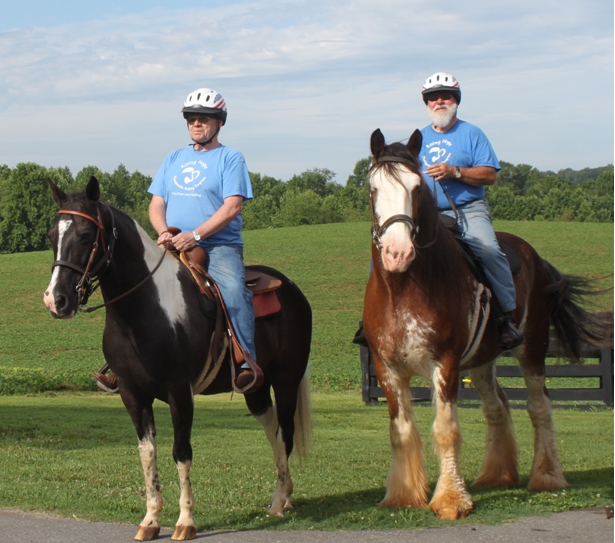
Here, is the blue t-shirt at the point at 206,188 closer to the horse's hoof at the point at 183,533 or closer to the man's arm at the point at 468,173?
the man's arm at the point at 468,173

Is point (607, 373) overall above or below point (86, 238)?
below

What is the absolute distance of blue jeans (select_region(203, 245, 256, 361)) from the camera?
22.2 ft

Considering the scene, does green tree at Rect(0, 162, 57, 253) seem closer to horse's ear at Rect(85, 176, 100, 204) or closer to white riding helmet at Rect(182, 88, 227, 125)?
white riding helmet at Rect(182, 88, 227, 125)

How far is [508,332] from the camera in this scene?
7.52 metres

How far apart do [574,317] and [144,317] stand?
4819 millimetres

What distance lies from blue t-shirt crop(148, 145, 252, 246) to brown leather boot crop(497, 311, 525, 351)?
2.40m

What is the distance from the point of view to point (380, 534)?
6.20 metres

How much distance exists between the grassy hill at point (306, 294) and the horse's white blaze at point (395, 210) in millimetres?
17509

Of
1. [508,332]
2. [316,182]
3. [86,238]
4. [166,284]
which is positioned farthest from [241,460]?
[316,182]

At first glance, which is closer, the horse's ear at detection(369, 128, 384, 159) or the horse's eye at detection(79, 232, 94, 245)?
the horse's eye at detection(79, 232, 94, 245)

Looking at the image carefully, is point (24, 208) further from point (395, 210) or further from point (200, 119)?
point (395, 210)

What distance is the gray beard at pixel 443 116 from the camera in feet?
25.0

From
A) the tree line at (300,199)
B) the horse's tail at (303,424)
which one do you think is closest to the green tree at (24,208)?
the tree line at (300,199)

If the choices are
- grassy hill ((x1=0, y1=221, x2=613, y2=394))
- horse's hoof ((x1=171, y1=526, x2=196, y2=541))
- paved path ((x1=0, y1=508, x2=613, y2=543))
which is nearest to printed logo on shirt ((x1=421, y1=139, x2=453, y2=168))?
paved path ((x1=0, y1=508, x2=613, y2=543))
